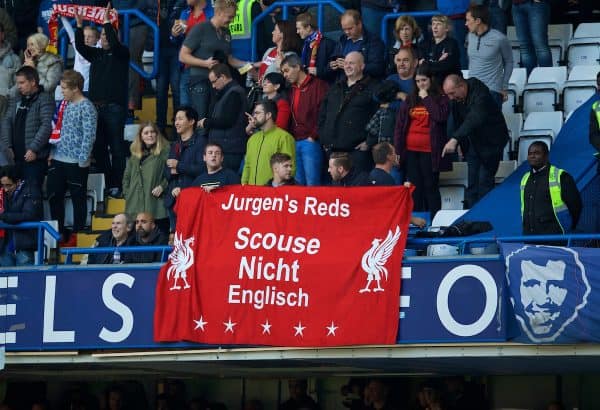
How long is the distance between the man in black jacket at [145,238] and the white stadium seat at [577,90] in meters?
5.29

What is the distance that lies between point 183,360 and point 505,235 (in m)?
3.27

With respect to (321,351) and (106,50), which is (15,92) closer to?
(106,50)

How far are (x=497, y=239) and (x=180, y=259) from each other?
117 inches

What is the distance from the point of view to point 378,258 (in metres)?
14.7

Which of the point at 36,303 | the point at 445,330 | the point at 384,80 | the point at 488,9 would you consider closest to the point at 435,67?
the point at 384,80

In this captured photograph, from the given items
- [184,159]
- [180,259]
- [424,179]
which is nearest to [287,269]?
[180,259]

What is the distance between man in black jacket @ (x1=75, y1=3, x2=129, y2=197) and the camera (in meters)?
19.0

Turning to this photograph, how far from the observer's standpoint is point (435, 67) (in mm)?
16984

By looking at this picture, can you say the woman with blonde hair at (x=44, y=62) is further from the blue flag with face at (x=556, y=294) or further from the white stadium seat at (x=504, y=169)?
the blue flag with face at (x=556, y=294)

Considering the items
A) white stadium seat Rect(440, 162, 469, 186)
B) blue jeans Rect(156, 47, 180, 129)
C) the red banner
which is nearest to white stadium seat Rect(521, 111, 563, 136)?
A: white stadium seat Rect(440, 162, 469, 186)

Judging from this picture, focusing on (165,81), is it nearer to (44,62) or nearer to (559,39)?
(44,62)

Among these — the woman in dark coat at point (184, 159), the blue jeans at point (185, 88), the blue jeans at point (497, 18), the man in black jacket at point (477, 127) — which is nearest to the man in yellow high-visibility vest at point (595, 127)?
the man in black jacket at point (477, 127)

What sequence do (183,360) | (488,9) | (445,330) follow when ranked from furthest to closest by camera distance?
(488,9)
(183,360)
(445,330)

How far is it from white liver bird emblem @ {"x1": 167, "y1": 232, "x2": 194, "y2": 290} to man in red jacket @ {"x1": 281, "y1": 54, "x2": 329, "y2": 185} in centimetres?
222
